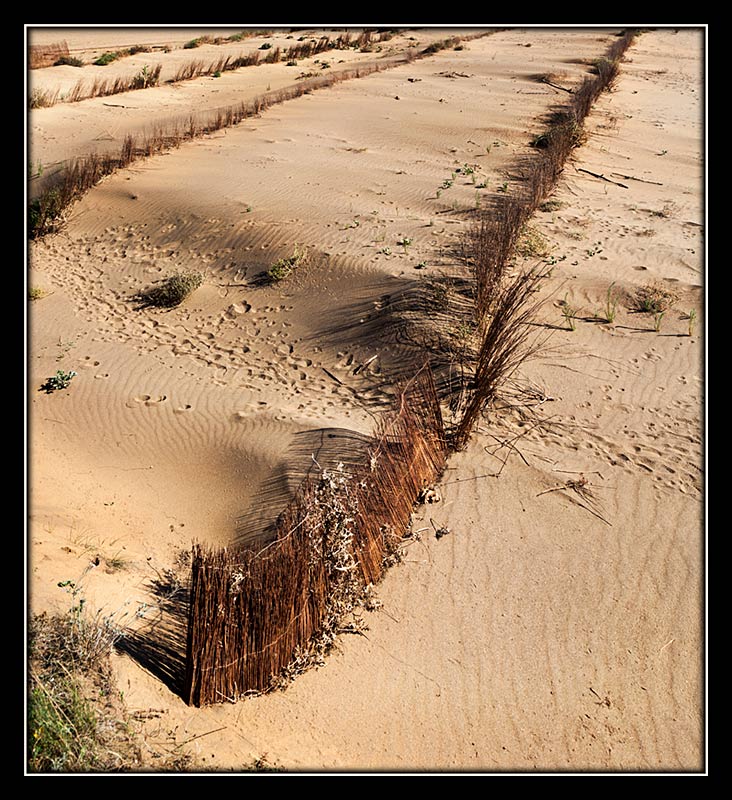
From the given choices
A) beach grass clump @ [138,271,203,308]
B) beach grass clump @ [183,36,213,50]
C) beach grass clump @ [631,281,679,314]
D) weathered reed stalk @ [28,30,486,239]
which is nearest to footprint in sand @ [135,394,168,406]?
beach grass clump @ [138,271,203,308]

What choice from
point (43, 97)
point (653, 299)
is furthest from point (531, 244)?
point (43, 97)

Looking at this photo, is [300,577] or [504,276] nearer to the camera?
[300,577]

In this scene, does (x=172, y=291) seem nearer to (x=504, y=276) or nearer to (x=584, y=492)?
(x=504, y=276)

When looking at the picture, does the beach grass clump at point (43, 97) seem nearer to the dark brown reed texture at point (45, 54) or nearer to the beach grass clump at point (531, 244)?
the dark brown reed texture at point (45, 54)

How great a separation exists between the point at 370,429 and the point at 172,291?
292 centimetres

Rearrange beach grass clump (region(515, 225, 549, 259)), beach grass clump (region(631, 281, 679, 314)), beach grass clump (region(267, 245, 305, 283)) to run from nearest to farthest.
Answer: beach grass clump (region(631, 281, 679, 314)), beach grass clump (region(267, 245, 305, 283)), beach grass clump (region(515, 225, 549, 259))

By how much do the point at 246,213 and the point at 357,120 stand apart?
518 cm

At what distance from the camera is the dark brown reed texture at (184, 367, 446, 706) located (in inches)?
115

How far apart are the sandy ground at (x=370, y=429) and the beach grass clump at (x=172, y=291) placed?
11cm

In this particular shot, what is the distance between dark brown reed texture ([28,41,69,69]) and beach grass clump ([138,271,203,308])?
42.3ft

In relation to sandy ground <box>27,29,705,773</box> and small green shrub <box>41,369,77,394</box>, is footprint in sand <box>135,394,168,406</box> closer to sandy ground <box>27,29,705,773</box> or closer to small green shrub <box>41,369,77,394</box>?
sandy ground <box>27,29,705,773</box>

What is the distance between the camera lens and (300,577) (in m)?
3.15

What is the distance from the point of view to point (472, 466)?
4621 mm

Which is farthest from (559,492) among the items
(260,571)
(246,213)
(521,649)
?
(246,213)
